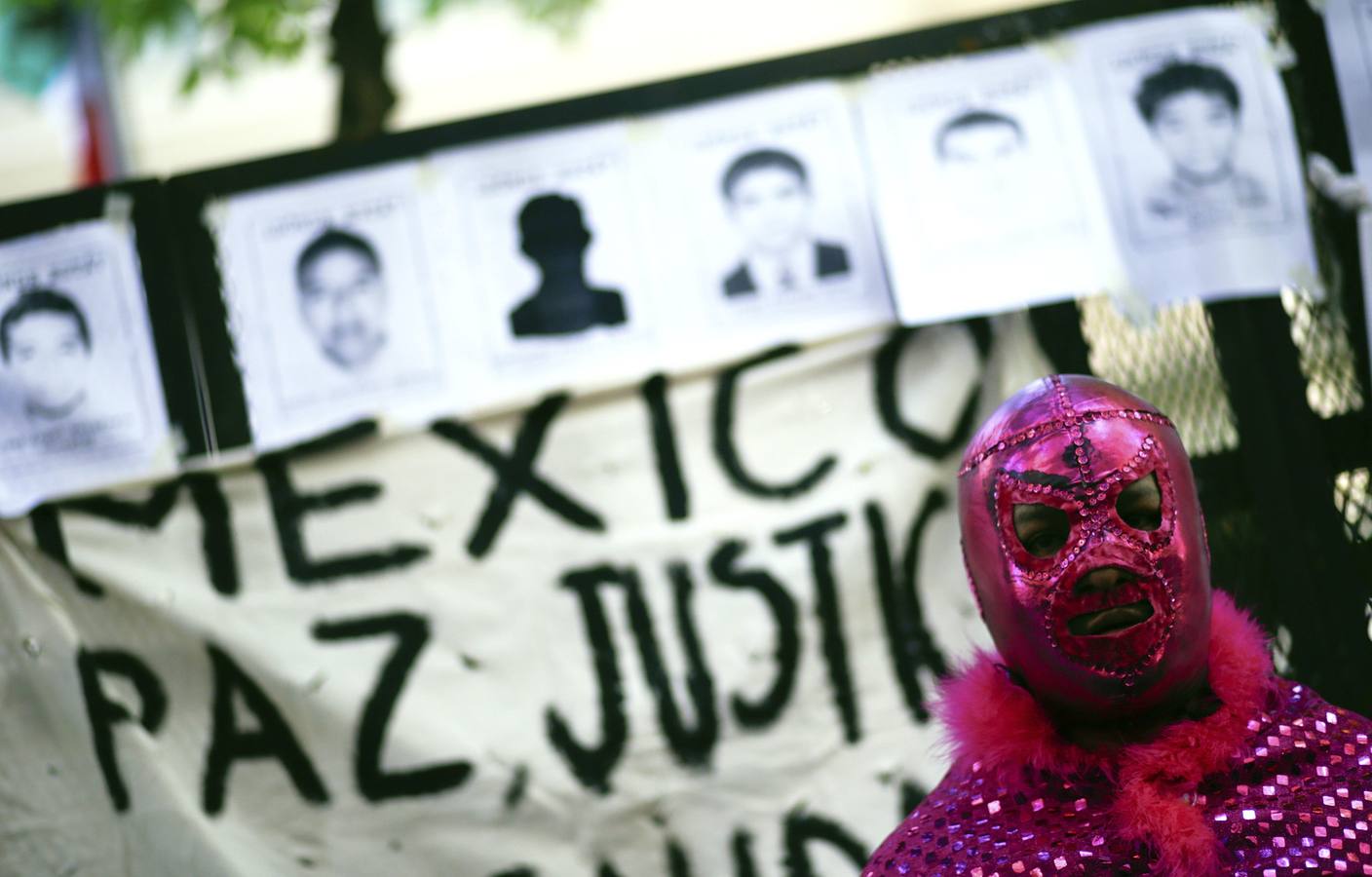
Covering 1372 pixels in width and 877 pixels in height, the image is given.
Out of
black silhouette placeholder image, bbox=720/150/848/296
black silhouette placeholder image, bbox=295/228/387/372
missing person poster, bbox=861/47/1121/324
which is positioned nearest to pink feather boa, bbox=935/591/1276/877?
missing person poster, bbox=861/47/1121/324

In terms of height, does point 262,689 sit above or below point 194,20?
below

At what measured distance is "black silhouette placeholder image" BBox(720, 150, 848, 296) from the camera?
3.20 m

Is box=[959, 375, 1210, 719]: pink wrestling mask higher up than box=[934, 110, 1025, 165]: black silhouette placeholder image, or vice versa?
box=[934, 110, 1025, 165]: black silhouette placeholder image

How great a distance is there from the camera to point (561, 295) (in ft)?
10.5

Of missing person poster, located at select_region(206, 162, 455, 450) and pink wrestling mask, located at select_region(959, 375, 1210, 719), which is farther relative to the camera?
missing person poster, located at select_region(206, 162, 455, 450)

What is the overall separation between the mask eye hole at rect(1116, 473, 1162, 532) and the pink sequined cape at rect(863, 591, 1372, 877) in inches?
11.3

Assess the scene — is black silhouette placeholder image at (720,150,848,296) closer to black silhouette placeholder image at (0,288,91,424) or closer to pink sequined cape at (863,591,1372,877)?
pink sequined cape at (863,591,1372,877)

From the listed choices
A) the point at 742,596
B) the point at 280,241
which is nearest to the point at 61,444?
the point at 280,241

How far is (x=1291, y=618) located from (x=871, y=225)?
1.34 meters

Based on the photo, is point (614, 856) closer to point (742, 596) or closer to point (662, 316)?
point (742, 596)

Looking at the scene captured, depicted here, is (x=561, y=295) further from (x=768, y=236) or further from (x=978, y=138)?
(x=978, y=138)

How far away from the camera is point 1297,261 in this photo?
10.6 ft

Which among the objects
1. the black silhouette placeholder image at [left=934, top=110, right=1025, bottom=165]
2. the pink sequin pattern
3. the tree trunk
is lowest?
the pink sequin pattern

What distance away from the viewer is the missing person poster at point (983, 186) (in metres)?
3.16
